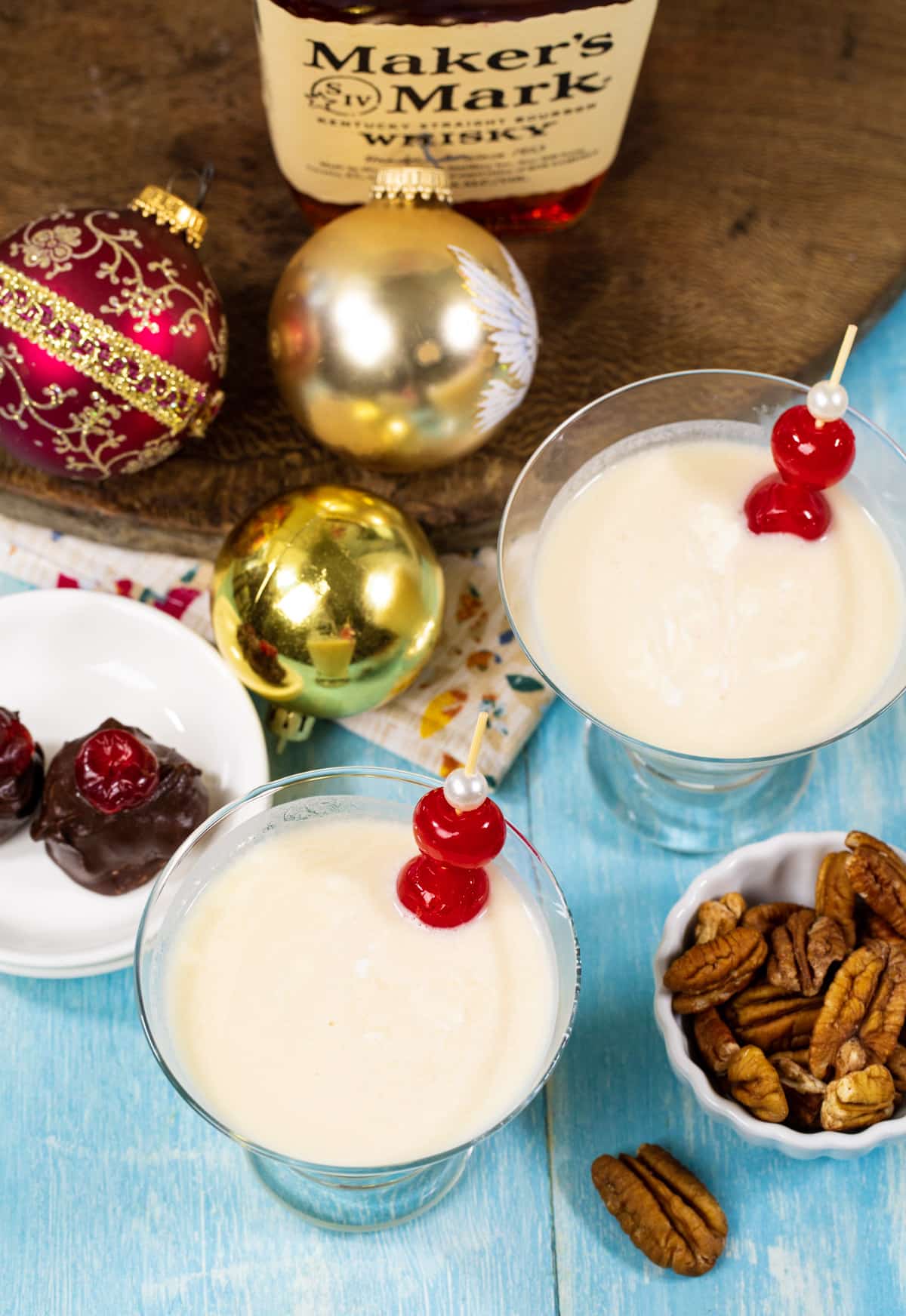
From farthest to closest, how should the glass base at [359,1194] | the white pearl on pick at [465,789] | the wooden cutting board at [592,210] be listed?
the wooden cutting board at [592,210]
the glass base at [359,1194]
the white pearl on pick at [465,789]

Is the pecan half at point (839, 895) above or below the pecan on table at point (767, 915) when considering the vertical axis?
above

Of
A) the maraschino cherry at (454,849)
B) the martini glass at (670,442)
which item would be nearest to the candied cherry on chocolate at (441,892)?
the maraschino cherry at (454,849)

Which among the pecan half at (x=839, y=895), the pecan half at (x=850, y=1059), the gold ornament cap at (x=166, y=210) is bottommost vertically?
the pecan half at (x=850, y=1059)

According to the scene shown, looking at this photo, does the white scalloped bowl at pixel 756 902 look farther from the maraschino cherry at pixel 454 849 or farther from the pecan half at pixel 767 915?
the maraschino cherry at pixel 454 849

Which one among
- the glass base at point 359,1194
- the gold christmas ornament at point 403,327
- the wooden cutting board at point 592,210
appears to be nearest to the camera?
the glass base at point 359,1194

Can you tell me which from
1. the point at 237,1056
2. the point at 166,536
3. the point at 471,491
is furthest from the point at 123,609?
the point at 237,1056

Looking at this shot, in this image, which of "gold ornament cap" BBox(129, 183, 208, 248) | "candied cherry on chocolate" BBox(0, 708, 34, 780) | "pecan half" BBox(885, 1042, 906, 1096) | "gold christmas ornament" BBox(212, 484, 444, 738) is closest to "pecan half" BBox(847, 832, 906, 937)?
"pecan half" BBox(885, 1042, 906, 1096)

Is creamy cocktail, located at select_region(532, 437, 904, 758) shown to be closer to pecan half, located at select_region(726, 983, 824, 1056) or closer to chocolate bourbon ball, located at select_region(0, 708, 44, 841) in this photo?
pecan half, located at select_region(726, 983, 824, 1056)
